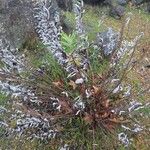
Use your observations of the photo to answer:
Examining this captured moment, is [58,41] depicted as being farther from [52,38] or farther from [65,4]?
[65,4]

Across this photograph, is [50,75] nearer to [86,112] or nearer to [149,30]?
[86,112]

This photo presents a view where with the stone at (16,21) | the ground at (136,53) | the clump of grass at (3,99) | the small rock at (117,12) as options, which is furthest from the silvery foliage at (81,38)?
the small rock at (117,12)

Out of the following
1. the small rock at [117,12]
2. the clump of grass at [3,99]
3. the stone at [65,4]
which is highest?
the stone at [65,4]

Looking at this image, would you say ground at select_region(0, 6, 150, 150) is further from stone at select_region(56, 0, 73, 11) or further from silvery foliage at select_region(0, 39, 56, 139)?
stone at select_region(56, 0, 73, 11)

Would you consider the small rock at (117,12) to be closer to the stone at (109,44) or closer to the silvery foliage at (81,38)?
the stone at (109,44)

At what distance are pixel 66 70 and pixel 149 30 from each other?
12.9 feet

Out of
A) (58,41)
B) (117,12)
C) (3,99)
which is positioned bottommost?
(3,99)

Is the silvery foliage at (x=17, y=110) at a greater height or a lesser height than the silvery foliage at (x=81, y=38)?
lesser

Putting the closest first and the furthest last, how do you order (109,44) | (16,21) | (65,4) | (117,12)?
(109,44), (16,21), (65,4), (117,12)

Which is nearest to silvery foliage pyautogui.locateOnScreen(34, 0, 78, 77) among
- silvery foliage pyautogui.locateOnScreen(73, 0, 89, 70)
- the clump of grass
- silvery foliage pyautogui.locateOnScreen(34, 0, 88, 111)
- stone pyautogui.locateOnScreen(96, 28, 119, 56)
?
silvery foliage pyautogui.locateOnScreen(34, 0, 88, 111)

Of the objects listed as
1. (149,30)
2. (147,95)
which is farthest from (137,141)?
(149,30)

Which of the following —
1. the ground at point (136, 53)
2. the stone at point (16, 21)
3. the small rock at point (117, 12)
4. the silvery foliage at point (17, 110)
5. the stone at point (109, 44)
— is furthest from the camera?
the small rock at point (117, 12)

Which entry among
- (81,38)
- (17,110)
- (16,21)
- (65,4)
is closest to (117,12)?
(65,4)

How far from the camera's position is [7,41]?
721 centimetres
